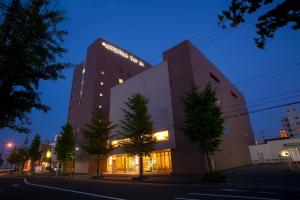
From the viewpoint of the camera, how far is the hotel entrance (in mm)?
29062

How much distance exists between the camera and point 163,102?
30.9 meters

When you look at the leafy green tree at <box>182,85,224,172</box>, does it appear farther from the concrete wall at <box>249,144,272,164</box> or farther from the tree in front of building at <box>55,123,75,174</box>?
the concrete wall at <box>249,144,272,164</box>

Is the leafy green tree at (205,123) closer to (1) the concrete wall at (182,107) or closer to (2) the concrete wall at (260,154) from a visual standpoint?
(1) the concrete wall at (182,107)

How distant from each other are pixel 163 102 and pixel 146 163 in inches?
453

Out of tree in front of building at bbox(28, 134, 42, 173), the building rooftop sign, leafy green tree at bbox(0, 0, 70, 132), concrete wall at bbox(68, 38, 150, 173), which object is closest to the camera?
leafy green tree at bbox(0, 0, 70, 132)

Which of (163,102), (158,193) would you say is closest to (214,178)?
(158,193)

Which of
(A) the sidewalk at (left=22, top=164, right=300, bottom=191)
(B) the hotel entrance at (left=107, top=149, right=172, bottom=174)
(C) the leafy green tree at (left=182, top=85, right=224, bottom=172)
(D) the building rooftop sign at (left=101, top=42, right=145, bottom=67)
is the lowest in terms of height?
(A) the sidewalk at (left=22, top=164, right=300, bottom=191)

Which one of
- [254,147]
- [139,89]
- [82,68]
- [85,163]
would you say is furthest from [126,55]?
[254,147]

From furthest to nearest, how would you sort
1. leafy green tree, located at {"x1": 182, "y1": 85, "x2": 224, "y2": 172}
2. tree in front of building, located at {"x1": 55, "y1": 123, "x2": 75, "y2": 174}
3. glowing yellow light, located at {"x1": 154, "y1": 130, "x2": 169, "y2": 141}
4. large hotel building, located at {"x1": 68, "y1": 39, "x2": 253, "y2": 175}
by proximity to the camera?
1. tree in front of building, located at {"x1": 55, "y1": 123, "x2": 75, "y2": 174}
2. glowing yellow light, located at {"x1": 154, "y1": 130, "x2": 169, "y2": 141}
3. large hotel building, located at {"x1": 68, "y1": 39, "x2": 253, "y2": 175}
4. leafy green tree, located at {"x1": 182, "y1": 85, "x2": 224, "y2": 172}

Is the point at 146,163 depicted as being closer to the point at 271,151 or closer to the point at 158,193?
the point at 158,193

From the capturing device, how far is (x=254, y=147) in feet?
150

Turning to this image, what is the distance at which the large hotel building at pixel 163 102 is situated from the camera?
2777cm

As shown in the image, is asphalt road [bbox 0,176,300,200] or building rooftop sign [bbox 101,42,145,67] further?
building rooftop sign [bbox 101,42,145,67]

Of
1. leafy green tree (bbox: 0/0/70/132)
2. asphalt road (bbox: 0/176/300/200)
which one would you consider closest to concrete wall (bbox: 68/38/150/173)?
asphalt road (bbox: 0/176/300/200)
